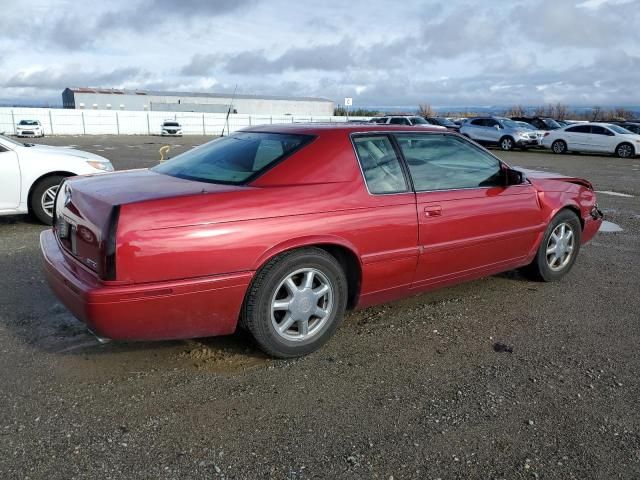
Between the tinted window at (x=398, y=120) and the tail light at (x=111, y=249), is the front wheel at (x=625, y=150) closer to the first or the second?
the tinted window at (x=398, y=120)

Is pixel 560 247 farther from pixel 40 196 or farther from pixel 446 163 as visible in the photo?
pixel 40 196

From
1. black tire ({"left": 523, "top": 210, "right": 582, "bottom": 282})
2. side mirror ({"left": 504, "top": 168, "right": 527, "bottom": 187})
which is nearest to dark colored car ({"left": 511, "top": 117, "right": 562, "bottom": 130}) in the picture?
black tire ({"left": 523, "top": 210, "right": 582, "bottom": 282})

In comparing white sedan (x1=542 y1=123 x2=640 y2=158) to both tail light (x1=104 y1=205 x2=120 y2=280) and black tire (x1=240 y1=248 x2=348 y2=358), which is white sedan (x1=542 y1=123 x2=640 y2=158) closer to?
black tire (x1=240 y1=248 x2=348 y2=358)

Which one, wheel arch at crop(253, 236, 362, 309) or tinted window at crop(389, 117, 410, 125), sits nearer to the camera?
wheel arch at crop(253, 236, 362, 309)

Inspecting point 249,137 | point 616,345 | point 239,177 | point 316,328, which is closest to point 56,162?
point 249,137

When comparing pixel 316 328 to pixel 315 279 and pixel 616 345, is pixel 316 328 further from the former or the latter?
pixel 616 345

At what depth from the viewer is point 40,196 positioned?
706 centimetres

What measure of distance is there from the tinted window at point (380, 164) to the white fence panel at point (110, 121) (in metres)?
34.1

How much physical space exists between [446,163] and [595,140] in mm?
22062

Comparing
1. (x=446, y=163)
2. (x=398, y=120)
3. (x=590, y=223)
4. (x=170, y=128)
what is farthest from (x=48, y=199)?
(x=170, y=128)

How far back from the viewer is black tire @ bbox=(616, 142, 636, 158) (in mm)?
21953

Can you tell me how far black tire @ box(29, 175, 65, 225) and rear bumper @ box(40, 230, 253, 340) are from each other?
440cm

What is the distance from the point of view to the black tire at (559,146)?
79.5ft

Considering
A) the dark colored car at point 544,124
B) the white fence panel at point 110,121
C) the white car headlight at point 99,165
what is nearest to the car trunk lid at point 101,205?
the white car headlight at point 99,165
